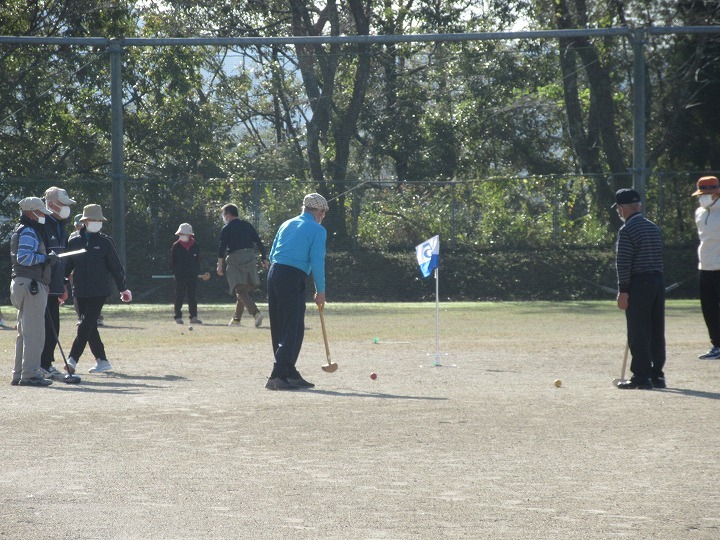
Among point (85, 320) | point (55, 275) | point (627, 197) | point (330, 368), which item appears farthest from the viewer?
point (85, 320)

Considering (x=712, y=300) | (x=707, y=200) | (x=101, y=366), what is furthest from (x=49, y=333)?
(x=707, y=200)

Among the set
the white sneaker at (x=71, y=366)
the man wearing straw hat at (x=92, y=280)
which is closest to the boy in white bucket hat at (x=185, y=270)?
the man wearing straw hat at (x=92, y=280)

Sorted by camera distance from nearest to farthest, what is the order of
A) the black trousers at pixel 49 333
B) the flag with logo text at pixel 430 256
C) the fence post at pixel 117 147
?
1. the black trousers at pixel 49 333
2. the flag with logo text at pixel 430 256
3. the fence post at pixel 117 147

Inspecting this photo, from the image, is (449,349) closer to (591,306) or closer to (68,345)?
(68,345)

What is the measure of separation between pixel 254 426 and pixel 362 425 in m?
0.81

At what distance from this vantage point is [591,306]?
84.4ft

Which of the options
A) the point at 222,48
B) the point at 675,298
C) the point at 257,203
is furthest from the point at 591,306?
the point at 222,48

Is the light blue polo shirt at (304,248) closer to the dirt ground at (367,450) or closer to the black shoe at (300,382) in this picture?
the black shoe at (300,382)

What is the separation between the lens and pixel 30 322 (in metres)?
12.5

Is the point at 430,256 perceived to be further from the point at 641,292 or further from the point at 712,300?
the point at 712,300

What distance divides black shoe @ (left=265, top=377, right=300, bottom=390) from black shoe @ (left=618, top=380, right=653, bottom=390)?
3050 mm

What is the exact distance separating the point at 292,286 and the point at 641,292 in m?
3.28

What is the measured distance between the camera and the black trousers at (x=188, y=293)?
2144cm

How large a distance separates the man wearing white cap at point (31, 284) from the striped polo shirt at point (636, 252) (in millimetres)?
5542
